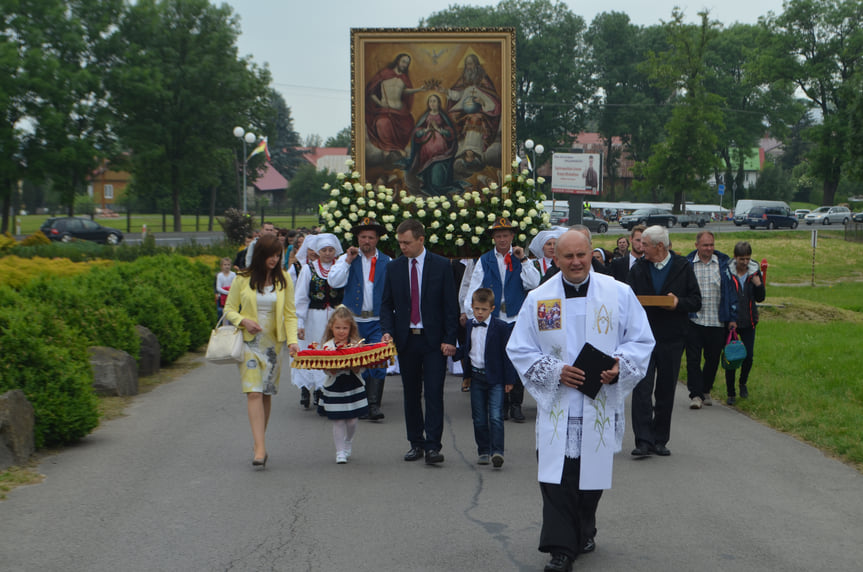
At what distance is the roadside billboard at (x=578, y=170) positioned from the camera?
32.8 m

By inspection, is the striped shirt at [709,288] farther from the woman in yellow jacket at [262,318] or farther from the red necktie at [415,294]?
the woman in yellow jacket at [262,318]

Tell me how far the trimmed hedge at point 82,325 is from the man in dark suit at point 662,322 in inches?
188

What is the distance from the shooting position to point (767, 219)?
65.8 meters

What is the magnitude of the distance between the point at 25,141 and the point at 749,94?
63.4 m

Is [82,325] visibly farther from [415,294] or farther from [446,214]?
[446,214]

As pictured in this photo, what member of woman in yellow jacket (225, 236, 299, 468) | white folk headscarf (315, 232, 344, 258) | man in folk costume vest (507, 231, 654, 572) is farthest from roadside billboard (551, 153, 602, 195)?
man in folk costume vest (507, 231, 654, 572)

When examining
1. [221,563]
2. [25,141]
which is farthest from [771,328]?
[25,141]

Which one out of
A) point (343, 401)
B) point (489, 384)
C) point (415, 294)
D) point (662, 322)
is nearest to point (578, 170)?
point (662, 322)

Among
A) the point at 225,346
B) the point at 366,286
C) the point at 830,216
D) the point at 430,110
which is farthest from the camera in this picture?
the point at 830,216

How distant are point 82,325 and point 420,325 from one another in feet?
16.1

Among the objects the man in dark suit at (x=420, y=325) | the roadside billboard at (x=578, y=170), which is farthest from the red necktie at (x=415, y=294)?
the roadside billboard at (x=578, y=170)

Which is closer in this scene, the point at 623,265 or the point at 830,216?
the point at 623,265

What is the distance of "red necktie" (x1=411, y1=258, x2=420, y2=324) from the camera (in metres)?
8.10

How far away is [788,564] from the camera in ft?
17.5
